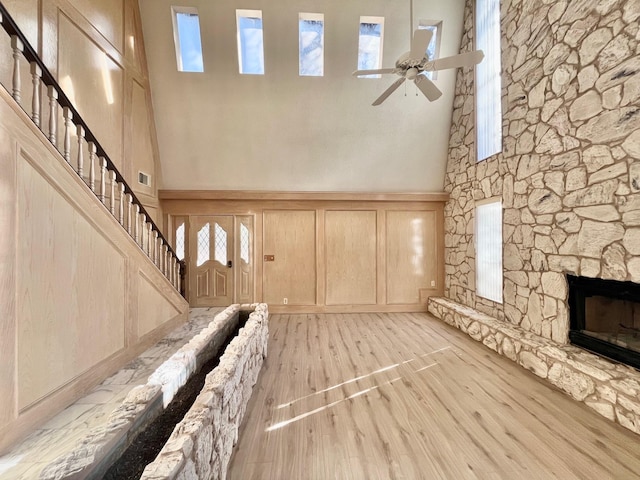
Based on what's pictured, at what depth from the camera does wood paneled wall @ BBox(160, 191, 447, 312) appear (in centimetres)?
564

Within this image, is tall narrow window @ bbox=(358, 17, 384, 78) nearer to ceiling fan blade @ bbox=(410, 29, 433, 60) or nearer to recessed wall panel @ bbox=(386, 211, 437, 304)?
ceiling fan blade @ bbox=(410, 29, 433, 60)

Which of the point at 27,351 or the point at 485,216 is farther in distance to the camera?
the point at 485,216

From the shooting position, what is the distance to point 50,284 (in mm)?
2154

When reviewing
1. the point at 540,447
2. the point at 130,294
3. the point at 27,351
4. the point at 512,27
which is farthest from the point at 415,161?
the point at 27,351

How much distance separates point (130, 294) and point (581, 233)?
5042 mm

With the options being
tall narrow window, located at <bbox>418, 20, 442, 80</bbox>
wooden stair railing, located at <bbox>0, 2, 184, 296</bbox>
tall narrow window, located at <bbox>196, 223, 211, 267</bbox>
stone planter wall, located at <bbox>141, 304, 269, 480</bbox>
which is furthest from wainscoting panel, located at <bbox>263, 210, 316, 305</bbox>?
tall narrow window, located at <bbox>418, 20, 442, 80</bbox>

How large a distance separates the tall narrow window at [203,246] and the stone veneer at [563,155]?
5.27m

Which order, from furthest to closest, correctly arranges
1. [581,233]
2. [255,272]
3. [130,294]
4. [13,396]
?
[255,272] → [130,294] → [581,233] → [13,396]

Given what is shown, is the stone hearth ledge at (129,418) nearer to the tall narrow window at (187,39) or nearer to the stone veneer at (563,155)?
the stone veneer at (563,155)

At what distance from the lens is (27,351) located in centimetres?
194

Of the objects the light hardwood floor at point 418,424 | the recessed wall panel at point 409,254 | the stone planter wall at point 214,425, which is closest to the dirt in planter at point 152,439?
the stone planter wall at point 214,425

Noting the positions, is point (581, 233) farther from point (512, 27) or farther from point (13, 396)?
point (13, 396)

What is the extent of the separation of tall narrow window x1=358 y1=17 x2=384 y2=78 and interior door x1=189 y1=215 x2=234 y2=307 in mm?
3963

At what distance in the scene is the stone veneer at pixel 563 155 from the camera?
95.7 inches
